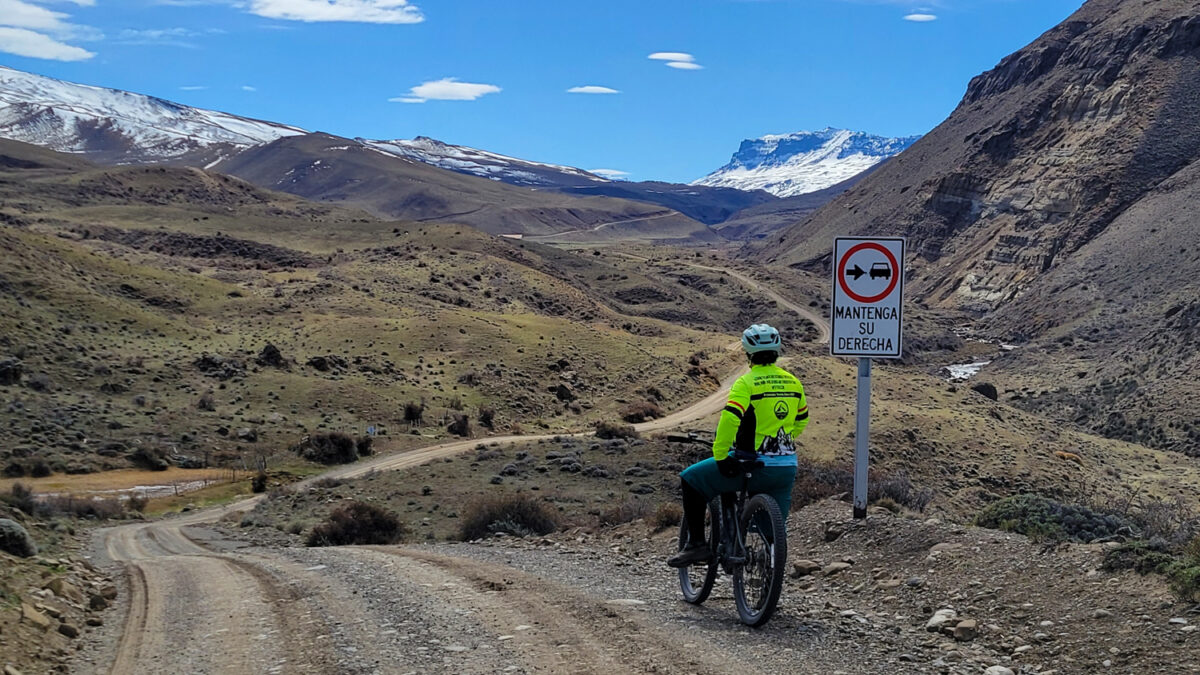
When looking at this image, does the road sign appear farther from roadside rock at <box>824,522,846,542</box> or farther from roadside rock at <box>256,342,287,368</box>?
roadside rock at <box>256,342,287,368</box>

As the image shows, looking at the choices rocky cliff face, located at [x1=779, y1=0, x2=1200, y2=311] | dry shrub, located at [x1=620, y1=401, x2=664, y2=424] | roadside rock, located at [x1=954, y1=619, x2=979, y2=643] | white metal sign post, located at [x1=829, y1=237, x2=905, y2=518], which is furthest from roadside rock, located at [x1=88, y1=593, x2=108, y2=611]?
rocky cliff face, located at [x1=779, y1=0, x2=1200, y2=311]

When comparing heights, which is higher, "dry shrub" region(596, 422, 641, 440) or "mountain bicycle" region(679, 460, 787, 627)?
"mountain bicycle" region(679, 460, 787, 627)

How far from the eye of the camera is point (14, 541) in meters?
11.5

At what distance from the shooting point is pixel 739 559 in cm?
801

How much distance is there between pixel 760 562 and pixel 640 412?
39177 millimetres

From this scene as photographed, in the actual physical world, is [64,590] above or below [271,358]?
below

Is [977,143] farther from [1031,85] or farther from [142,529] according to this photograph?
[142,529]

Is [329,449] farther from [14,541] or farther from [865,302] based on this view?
[865,302]

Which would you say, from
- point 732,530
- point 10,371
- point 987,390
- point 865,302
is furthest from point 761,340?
point 987,390

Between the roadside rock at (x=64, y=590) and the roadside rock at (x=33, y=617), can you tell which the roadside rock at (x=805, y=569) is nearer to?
the roadside rock at (x=33, y=617)

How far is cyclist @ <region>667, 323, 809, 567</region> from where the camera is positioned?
25.9 ft

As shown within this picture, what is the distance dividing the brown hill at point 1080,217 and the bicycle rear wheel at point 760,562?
45.0 metres

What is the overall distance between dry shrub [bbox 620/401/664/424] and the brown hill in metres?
22.0

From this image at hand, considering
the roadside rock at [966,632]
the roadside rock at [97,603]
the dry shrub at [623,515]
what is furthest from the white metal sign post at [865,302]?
the roadside rock at [97,603]
